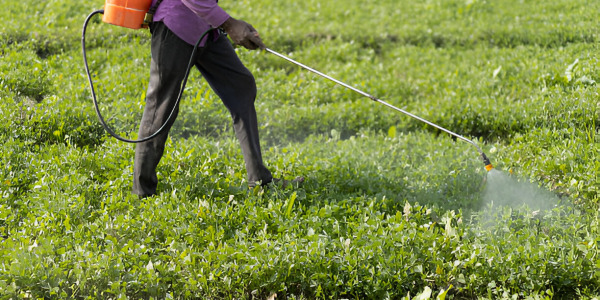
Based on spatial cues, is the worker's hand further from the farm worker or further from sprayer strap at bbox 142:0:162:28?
sprayer strap at bbox 142:0:162:28

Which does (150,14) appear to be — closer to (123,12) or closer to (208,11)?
(123,12)

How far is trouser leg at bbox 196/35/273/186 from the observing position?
464 centimetres

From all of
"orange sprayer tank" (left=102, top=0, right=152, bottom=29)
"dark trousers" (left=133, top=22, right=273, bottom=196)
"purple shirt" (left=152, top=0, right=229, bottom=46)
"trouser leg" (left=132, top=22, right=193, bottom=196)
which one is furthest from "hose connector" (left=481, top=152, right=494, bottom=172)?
"orange sprayer tank" (left=102, top=0, right=152, bottom=29)

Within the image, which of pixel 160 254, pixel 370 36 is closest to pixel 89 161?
pixel 160 254

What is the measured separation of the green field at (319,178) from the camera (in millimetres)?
3783

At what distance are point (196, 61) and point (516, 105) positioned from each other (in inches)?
146

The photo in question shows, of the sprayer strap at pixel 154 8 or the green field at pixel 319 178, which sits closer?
the green field at pixel 319 178

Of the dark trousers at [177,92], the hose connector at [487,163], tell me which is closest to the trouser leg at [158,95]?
the dark trousers at [177,92]

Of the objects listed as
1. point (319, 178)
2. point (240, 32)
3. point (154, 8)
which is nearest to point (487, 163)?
point (319, 178)

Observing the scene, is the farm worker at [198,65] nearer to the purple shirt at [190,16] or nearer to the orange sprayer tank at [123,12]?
the purple shirt at [190,16]

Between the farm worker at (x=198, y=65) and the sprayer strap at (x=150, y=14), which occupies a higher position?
the sprayer strap at (x=150, y=14)

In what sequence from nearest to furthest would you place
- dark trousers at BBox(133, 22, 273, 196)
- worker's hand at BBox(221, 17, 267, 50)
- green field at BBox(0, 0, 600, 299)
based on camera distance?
1. green field at BBox(0, 0, 600, 299)
2. worker's hand at BBox(221, 17, 267, 50)
3. dark trousers at BBox(133, 22, 273, 196)

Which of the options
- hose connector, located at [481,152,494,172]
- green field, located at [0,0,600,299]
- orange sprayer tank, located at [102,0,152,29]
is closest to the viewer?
green field, located at [0,0,600,299]

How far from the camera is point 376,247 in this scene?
12.9 feet
